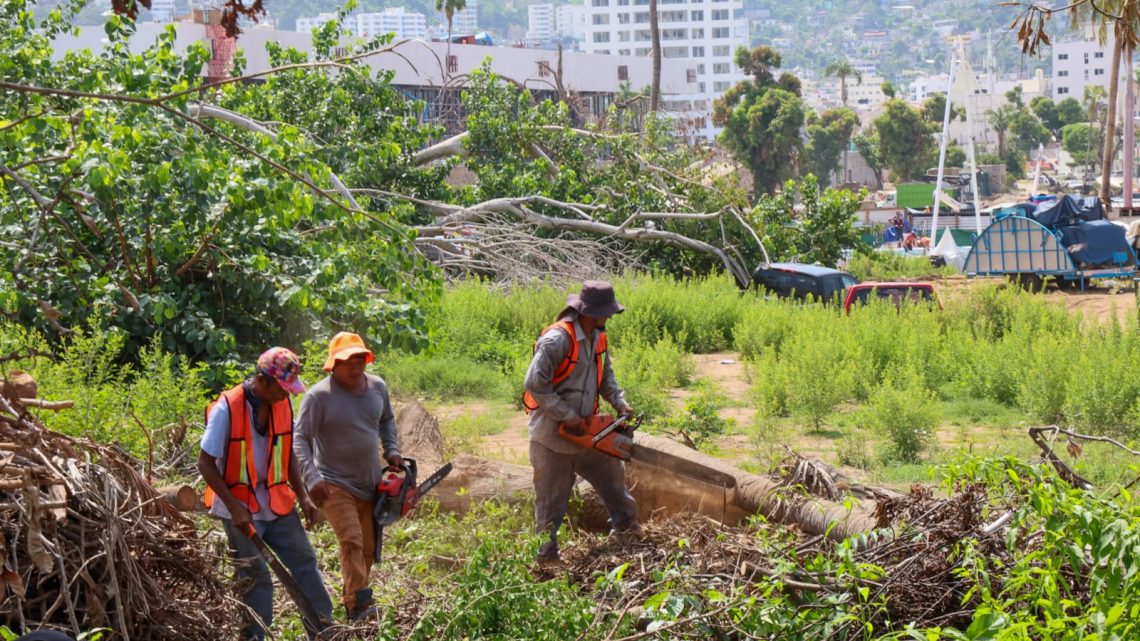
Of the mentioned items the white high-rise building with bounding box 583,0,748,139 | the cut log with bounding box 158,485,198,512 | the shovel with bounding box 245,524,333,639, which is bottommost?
the shovel with bounding box 245,524,333,639

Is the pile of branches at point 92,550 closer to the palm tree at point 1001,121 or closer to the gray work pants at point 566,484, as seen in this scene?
the gray work pants at point 566,484

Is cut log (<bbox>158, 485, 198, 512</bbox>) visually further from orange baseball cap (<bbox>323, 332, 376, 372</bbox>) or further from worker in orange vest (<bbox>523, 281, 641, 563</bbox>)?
worker in orange vest (<bbox>523, 281, 641, 563</bbox>)

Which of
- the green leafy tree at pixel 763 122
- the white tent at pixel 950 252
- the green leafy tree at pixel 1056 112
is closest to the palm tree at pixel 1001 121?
the green leafy tree at pixel 1056 112

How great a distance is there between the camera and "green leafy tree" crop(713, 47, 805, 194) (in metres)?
66.1

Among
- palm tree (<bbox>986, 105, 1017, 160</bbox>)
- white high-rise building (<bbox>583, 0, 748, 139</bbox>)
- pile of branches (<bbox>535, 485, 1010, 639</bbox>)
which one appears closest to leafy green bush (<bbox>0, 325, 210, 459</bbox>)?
pile of branches (<bbox>535, 485, 1010, 639</bbox>)

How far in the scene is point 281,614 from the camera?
636cm

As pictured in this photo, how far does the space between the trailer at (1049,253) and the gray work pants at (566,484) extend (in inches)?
818

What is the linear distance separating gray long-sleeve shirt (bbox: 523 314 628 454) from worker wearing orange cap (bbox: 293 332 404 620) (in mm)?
1037

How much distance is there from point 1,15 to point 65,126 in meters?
5.19

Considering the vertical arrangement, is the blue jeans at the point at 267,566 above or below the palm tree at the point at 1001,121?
above

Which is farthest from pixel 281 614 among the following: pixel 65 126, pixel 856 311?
pixel 856 311

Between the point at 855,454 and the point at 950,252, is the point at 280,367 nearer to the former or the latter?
the point at 855,454

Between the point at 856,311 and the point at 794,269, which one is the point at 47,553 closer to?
the point at 856,311

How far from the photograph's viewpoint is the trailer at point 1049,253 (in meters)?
26.7
